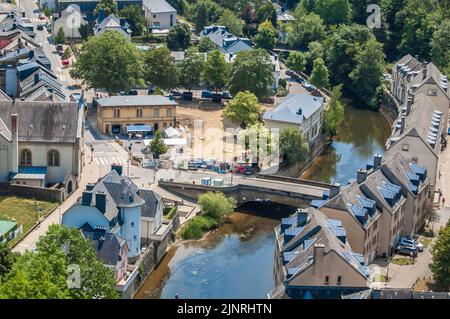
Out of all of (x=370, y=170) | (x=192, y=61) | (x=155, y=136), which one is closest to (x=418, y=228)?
(x=370, y=170)

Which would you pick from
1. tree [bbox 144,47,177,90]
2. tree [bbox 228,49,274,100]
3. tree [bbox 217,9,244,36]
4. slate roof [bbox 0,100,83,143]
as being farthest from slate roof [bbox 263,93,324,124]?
tree [bbox 217,9,244,36]

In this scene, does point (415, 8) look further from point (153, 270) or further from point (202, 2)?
point (153, 270)

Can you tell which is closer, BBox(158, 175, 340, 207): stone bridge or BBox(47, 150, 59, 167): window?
BBox(47, 150, 59, 167): window

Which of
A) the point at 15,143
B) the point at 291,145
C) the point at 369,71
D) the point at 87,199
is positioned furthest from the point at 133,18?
the point at 87,199

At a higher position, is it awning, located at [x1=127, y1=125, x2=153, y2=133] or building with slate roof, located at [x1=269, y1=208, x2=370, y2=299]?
building with slate roof, located at [x1=269, y1=208, x2=370, y2=299]

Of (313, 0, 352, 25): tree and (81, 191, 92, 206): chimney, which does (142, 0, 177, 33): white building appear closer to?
(313, 0, 352, 25): tree

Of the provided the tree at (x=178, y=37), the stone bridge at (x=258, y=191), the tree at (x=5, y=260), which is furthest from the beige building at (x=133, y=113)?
the tree at (x=5, y=260)

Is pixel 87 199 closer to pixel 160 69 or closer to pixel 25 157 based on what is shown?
pixel 25 157
